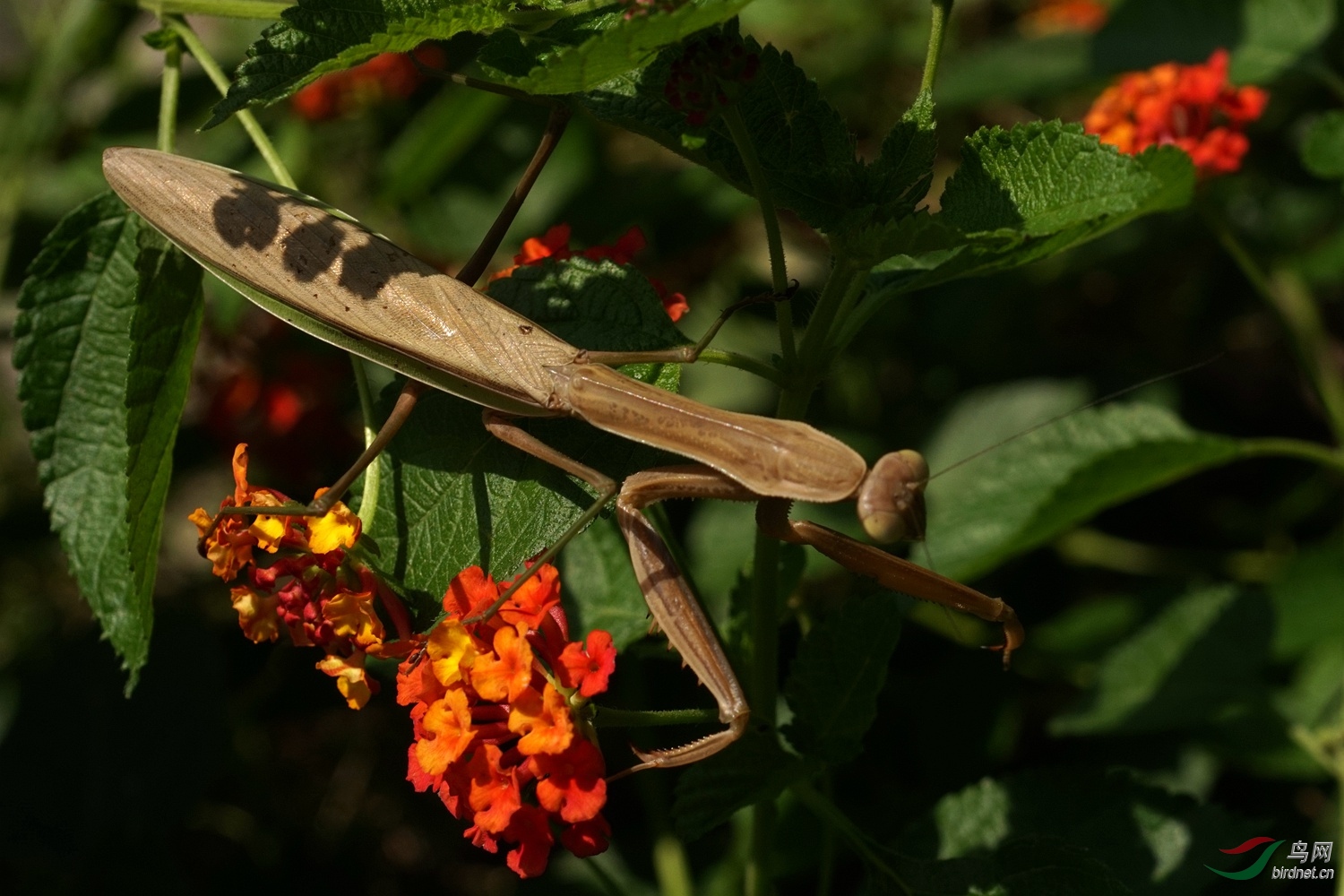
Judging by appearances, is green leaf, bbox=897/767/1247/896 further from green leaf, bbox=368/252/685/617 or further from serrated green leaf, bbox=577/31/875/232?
serrated green leaf, bbox=577/31/875/232

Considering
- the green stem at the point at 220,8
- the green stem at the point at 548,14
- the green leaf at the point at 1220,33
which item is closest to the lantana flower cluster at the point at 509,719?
the green stem at the point at 548,14

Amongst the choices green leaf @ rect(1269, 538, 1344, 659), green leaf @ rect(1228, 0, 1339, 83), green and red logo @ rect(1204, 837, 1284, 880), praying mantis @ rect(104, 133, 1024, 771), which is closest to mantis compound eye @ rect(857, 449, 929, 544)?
praying mantis @ rect(104, 133, 1024, 771)

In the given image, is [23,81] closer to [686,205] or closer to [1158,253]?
[686,205]

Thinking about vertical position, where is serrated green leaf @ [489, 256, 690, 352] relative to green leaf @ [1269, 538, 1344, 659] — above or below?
above

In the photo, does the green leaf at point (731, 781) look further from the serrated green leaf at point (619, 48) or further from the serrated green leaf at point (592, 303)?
the serrated green leaf at point (619, 48)

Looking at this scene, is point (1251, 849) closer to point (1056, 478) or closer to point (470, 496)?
point (1056, 478)

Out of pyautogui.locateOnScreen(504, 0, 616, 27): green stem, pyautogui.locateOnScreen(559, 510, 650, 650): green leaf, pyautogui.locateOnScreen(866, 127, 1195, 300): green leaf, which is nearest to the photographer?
pyautogui.locateOnScreen(866, 127, 1195, 300): green leaf
